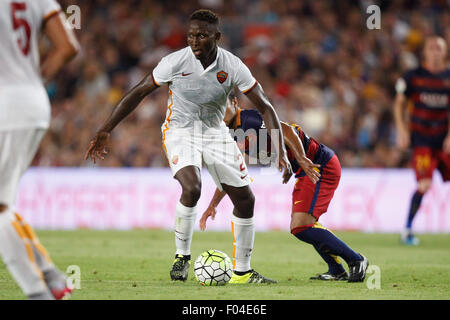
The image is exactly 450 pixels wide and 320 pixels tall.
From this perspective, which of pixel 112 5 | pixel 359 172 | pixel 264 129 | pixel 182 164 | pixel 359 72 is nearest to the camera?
pixel 182 164

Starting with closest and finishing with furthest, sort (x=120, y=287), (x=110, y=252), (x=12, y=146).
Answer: (x=12, y=146)
(x=120, y=287)
(x=110, y=252)

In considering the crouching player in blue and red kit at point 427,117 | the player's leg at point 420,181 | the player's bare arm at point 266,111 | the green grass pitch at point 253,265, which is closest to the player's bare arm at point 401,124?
the crouching player in blue and red kit at point 427,117

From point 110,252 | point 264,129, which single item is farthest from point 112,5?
point 264,129

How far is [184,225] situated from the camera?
6.50 meters

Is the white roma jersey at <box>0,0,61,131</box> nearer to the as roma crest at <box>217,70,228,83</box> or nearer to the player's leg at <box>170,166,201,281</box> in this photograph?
the player's leg at <box>170,166,201,281</box>

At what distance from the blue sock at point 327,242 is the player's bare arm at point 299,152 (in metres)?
0.57

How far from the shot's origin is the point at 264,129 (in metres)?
6.84

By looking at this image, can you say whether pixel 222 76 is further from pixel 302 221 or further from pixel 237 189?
pixel 302 221

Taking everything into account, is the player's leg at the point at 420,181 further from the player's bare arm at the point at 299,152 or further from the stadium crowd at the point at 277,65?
the player's bare arm at the point at 299,152

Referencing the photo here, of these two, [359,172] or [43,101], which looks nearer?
[43,101]

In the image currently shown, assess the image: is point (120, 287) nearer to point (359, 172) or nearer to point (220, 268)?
point (220, 268)

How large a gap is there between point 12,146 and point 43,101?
332mm

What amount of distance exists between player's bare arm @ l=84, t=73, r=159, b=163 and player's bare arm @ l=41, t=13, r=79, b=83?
1665mm

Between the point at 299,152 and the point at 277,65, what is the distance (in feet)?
33.0
